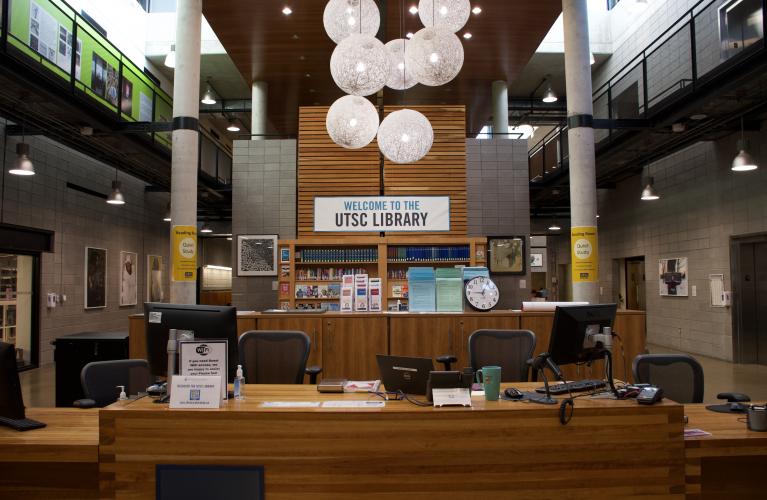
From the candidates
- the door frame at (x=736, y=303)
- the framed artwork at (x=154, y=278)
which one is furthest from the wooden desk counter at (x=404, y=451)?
the framed artwork at (x=154, y=278)

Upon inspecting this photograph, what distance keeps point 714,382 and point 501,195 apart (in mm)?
4479

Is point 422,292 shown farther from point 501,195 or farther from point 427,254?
point 501,195

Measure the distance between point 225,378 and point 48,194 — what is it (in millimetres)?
9197

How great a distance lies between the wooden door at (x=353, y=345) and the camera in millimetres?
5801

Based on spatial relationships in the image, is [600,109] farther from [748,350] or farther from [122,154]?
[122,154]

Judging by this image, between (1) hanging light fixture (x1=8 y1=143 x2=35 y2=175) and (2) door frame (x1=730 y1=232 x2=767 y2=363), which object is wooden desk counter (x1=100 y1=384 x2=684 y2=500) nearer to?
(1) hanging light fixture (x1=8 y1=143 x2=35 y2=175)

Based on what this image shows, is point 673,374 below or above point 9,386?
below

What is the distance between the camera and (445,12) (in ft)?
13.9

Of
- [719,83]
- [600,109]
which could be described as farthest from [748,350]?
[600,109]

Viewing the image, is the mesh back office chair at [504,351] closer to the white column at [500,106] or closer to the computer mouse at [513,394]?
the computer mouse at [513,394]

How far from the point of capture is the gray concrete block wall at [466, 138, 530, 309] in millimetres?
9539

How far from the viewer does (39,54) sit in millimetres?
6973

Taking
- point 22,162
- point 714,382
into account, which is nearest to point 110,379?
point 22,162

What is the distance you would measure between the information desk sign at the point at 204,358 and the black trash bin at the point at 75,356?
3.59m
